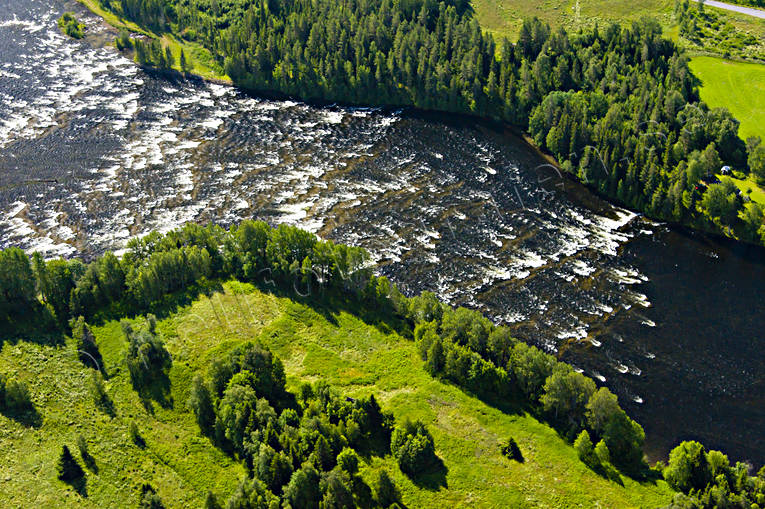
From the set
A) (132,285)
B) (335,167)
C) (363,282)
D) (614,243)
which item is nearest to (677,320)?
(614,243)

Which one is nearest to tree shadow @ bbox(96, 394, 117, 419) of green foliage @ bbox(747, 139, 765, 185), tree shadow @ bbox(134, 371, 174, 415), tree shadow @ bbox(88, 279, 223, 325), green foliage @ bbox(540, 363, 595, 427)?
tree shadow @ bbox(134, 371, 174, 415)

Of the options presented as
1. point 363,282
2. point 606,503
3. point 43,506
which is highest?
point 363,282

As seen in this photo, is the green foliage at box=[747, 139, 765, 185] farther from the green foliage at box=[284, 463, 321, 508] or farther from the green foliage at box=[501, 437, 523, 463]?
the green foliage at box=[284, 463, 321, 508]

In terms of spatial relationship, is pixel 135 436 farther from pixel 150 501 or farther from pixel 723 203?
pixel 723 203

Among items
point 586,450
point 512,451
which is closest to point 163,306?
point 512,451

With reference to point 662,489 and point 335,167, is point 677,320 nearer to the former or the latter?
point 662,489
